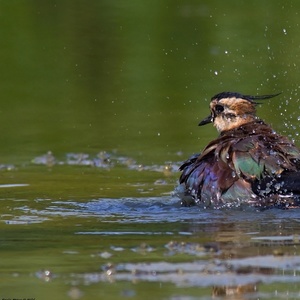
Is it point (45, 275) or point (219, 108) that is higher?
point (219, 108)

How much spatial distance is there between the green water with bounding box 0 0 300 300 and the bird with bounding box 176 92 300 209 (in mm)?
180

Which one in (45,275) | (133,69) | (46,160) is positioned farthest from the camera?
(133,69)

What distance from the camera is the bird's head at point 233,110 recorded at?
9.61 metres

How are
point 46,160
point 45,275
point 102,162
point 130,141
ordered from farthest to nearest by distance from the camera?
point 130,141, point 46,160, point 102,162, point 45,275

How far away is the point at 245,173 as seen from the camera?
8508mm

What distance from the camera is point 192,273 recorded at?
633 centimetres

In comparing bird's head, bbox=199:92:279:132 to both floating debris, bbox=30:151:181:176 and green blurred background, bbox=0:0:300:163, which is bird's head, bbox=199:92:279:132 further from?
green blurred background, bbox=0:0:300:163

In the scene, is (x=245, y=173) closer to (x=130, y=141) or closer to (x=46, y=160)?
(x=46, y=160)

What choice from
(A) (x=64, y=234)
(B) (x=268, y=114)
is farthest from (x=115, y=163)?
(A) (x=64, y=234)

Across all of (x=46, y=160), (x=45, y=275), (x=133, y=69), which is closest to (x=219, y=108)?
(x=46, y=160)

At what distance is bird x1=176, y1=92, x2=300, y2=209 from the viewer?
8.44 meters

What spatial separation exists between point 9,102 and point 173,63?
276 cm

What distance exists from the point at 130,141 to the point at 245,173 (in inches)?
163

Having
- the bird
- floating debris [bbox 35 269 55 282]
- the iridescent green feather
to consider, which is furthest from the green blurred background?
floating debris [bbox 35 269 55 282]
